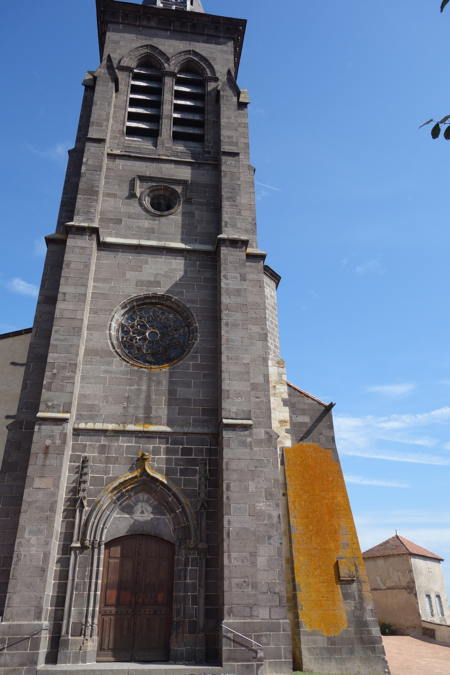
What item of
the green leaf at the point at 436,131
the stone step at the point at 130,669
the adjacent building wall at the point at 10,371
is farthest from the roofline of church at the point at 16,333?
the green leaf at the point at 436,131

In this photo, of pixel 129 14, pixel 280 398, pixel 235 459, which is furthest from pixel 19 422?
pixel 129 14

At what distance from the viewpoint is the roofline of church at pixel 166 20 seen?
17.2m

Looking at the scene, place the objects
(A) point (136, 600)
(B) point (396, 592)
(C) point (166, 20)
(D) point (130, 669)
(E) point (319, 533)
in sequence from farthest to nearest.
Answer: (B) point (396, 592) → (C) point (166, 20) → (E) point (319, 533) → (A) point (136, 600) → (D) point (130, 669)

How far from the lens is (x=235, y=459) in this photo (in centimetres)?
1005

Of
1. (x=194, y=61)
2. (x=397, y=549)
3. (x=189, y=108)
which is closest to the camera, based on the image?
(x=189, y=108)

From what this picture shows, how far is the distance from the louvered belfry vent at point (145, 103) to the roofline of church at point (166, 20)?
70.5 inches

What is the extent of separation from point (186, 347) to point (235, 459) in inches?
121

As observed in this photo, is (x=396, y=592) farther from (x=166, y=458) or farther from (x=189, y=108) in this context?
(x=189, y=108)

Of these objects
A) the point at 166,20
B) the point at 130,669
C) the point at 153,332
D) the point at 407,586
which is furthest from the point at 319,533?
the point at 166,20

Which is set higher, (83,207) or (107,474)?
(83,207)

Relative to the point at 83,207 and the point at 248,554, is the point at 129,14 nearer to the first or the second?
the point at 83,207

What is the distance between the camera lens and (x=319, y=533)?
35.2 feet

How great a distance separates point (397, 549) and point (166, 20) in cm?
2322

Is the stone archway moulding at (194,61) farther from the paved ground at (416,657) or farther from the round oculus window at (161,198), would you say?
the paved ground at (416,657)
